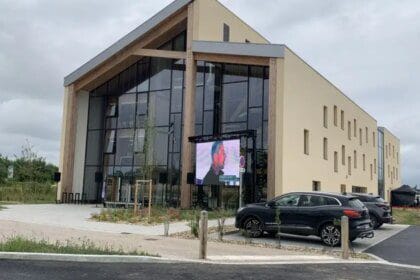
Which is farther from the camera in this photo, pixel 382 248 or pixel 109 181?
pixel 109 181

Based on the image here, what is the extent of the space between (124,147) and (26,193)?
797 centimetres

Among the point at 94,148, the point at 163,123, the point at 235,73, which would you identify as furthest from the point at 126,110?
the point at 235,73

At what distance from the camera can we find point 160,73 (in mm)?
32812

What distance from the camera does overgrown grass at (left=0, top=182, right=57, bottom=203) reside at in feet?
114

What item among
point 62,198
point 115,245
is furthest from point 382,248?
point 62,198

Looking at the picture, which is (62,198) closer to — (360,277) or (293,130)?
(293,130)

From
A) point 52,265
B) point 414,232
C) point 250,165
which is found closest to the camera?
point 52,265

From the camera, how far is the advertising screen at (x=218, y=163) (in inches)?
953

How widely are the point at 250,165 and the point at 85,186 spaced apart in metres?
13.7

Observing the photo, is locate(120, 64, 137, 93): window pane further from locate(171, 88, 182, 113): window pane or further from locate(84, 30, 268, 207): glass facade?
locate(171, 88, 182, 113): window pane

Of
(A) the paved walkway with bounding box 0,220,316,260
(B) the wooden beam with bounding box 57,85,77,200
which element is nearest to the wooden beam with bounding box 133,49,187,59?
(B) the wooden beam with bounding box 57,85,77,200

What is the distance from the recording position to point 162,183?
30.4 metres

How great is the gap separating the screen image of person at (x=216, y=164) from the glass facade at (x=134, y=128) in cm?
468

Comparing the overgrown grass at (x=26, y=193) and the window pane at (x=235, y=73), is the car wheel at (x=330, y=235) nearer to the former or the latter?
the window pane at (x=235, y=73)
